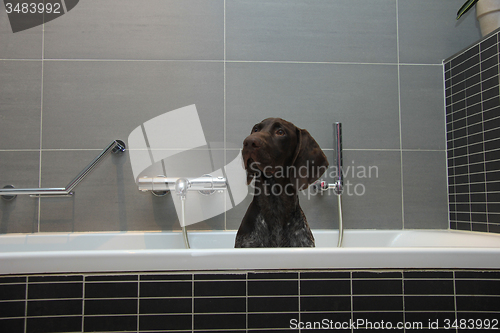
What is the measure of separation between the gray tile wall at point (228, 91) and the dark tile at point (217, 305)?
1083 millimetres

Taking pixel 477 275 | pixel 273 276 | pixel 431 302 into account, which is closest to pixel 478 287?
pixel 477 275

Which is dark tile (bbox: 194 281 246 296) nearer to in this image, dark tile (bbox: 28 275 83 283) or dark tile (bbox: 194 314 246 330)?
dark tile (bbox: 194 314 246 330)

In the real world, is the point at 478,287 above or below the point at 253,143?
below

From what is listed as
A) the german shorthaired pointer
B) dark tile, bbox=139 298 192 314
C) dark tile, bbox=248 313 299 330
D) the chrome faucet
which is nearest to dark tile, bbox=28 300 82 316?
dark tile, bbox=139 298 192 314

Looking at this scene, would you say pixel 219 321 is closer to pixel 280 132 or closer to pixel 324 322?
pixel 324 322

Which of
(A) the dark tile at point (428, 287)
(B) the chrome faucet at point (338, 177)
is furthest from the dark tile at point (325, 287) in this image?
(B) the chrome faucet at point (338, 177)

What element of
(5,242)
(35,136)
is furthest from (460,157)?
(5,242)

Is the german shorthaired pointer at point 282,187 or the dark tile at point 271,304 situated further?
the german shorthaired pointer at point 282,187

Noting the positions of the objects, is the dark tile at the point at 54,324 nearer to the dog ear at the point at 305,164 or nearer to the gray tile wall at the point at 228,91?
the dog ear at the point at 305,164

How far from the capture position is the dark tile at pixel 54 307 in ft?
2.68

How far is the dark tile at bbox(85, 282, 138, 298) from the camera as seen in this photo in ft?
2.71

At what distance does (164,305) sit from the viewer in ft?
2.73

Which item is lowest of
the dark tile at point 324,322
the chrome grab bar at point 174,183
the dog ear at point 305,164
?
the dark tile at point 324,322

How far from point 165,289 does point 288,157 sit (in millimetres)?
790
